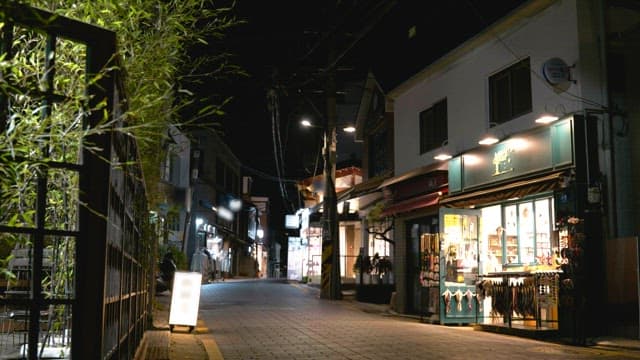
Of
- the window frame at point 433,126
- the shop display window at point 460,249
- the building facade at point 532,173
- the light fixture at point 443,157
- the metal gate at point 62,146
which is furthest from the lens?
the window frame at point 433,126

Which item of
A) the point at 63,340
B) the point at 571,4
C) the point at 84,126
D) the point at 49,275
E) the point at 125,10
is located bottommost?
the point at 63,340

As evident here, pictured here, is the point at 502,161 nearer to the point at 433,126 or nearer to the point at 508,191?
the point at 508,191

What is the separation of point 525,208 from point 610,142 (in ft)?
11.4

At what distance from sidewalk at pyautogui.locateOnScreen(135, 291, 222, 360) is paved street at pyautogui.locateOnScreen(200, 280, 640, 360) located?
274mm

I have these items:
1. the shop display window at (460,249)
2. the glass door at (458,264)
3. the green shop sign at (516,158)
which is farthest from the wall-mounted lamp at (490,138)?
the shop display window at (460,249)

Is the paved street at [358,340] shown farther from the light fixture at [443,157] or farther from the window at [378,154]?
the window at [378,154]

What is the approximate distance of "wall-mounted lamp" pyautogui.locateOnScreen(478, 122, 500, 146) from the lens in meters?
15.8

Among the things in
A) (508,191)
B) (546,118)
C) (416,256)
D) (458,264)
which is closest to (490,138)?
(508,191)

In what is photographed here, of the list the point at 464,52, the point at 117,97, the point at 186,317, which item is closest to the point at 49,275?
the point at 117,97

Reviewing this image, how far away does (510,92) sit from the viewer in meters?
15.8

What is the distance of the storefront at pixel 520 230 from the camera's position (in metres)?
12.7

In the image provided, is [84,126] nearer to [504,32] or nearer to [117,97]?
[117,97]

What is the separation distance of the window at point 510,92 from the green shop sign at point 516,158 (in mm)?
806

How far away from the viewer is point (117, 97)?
165 inches
